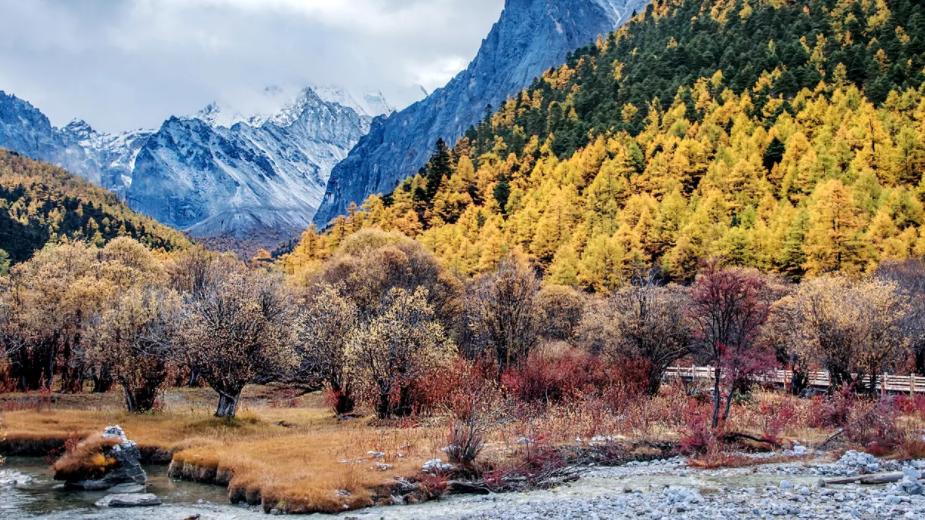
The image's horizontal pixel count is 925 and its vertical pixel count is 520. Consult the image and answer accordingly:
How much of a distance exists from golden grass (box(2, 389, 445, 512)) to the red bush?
343 inches

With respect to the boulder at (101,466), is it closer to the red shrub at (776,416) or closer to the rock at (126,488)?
the rock at (126,488)

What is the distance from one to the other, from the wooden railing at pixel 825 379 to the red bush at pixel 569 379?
7.86 meters

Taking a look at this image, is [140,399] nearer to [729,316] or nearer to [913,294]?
[729,316]

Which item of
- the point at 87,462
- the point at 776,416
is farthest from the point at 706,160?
the point at 87,462

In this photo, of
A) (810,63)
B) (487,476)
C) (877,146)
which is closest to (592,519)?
(487,476)

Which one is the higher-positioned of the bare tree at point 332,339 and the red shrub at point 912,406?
the bare tree at point 332,339

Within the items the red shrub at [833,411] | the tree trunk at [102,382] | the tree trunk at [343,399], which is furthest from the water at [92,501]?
the red shrub at [833,411]

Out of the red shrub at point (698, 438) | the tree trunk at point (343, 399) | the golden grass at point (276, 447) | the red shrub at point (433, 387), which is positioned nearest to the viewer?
the golden grass at point (276, 447)

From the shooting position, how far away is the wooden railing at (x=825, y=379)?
4126 cm

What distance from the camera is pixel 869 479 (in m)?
21.9

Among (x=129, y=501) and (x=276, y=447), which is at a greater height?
(x=276, y=447)

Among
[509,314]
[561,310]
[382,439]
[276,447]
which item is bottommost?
[276,447]

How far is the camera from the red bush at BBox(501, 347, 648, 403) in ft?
134

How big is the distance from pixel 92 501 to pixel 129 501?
2.06 m
